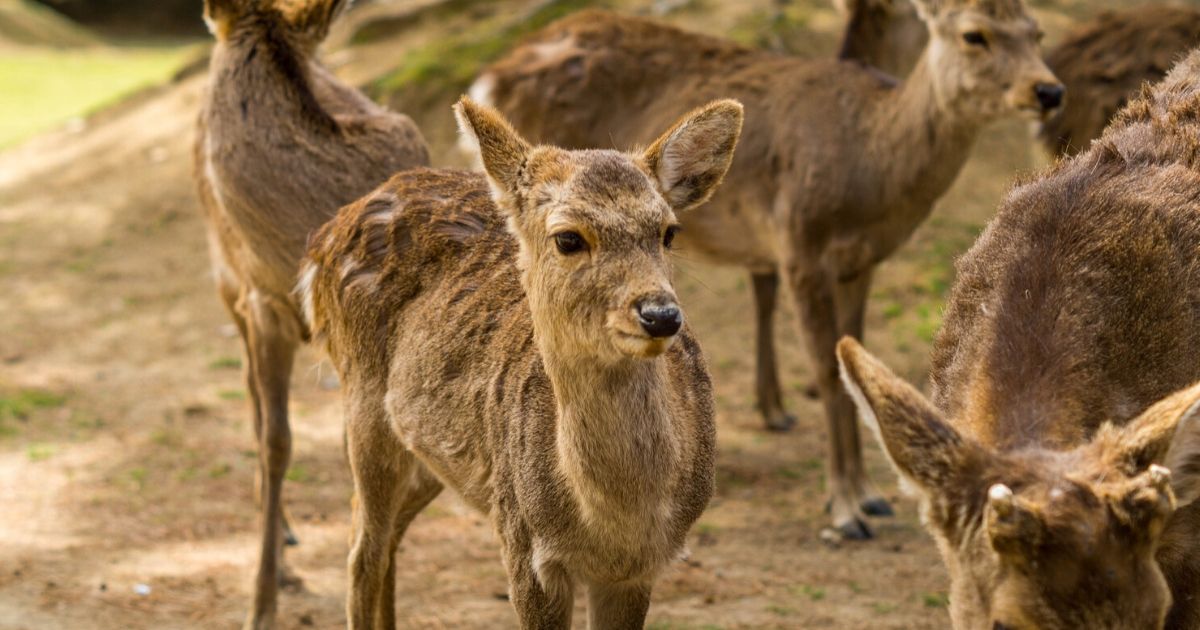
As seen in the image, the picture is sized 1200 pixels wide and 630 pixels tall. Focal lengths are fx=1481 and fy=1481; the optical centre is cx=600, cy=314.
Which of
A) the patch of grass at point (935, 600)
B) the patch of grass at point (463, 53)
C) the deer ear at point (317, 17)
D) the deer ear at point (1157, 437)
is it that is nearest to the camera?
the deer ear at point (1157, 437)

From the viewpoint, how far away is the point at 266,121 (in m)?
6.79

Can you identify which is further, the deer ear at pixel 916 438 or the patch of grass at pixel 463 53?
the patch of grass at pixel 463 53

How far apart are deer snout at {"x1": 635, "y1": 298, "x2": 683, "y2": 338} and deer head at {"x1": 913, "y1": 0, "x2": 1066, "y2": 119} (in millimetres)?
4462

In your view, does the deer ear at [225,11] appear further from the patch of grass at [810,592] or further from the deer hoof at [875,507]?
the deer hoof at [875,507]

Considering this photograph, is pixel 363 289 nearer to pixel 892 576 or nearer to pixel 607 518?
pixel 607 518

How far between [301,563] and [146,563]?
0.74m

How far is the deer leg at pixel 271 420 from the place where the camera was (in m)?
6.61

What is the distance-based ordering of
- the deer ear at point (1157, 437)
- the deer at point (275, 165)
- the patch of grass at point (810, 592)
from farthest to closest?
the patch of grass at point (810, 592)
the deer at point (275, 165)
the deer ear at point (1157, 437)

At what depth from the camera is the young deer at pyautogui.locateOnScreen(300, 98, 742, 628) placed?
4414mm

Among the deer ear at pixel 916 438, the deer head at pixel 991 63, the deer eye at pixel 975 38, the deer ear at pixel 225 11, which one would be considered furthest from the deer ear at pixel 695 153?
the deer eye at pixel 975 38

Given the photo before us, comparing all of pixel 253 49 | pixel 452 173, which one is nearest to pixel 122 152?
pixel 253 49

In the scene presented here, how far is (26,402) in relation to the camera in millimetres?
9477

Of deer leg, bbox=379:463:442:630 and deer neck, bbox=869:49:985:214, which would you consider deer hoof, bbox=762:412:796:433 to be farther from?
deer leg, bbox=379:463:442:630

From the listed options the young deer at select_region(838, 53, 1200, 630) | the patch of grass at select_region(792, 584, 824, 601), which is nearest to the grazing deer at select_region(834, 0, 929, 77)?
the patch of grass at select_region(792, 584, 824, 601)
